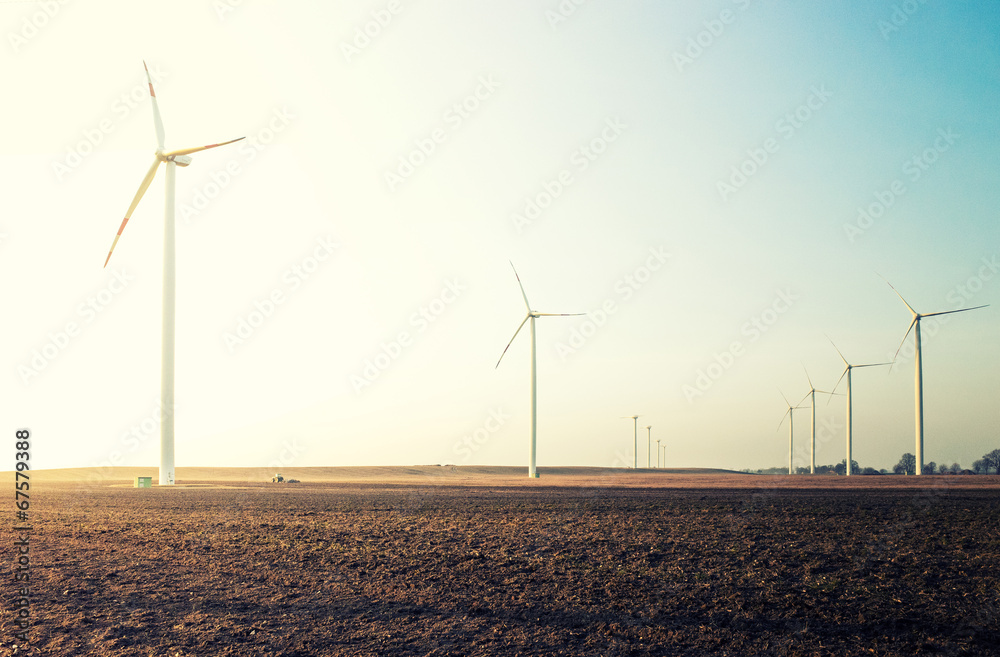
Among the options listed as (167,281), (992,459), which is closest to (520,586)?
(167,281)

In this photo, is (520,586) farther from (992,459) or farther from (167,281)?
(992,459)

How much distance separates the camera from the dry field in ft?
38.2

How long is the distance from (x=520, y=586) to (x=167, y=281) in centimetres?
3986

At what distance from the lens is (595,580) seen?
14.9 metres

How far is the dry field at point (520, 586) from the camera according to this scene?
11.6 metres

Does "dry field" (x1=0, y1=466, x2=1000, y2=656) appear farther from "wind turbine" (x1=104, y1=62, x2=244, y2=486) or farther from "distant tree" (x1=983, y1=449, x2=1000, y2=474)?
"distant tree" (x1=983, y1=449, x2=1000, y2=474)

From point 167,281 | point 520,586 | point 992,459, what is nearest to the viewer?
point 520,586

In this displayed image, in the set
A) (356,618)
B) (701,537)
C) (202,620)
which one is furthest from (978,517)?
(202,620)

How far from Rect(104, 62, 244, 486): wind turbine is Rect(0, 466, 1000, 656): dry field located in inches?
899

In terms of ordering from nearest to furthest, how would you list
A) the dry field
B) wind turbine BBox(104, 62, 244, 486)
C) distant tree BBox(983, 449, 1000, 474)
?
the dry field, wind turbine BBox(104, 62, 244, 486), distant tree BBox(983, 449, 1000, 474)

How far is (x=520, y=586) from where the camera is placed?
1454cm

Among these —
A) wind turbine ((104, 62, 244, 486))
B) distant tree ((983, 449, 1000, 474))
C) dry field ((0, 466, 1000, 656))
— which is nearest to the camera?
dry field ((0, 466, 1000, 656))

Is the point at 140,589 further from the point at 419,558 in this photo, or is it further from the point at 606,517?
the point at 606,517

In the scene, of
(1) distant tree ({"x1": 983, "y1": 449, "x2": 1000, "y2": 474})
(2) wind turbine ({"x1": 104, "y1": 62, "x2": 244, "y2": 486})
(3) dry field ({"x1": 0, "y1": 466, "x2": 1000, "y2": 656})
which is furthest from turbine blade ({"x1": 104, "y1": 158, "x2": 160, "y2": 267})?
(1) distant tree ({"x1": 983, "y1": 449, "x2": 1000, "y2": 474})
